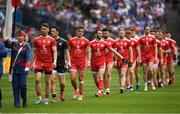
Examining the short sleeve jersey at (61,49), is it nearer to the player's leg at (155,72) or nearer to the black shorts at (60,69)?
the black shorts at (60,69)

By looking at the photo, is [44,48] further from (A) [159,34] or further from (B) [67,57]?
(A) [159,34]

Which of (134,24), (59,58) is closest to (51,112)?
(59,58)

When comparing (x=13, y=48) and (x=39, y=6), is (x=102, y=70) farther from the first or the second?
(x=39, y=6)

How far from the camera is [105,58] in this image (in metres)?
30.9

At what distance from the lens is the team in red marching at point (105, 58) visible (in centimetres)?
2689

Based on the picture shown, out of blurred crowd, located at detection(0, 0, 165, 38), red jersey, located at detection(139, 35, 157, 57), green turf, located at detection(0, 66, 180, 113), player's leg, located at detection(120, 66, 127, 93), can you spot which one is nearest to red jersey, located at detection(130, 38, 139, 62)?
red jersey, located at detection(139, 35, 157, 57)

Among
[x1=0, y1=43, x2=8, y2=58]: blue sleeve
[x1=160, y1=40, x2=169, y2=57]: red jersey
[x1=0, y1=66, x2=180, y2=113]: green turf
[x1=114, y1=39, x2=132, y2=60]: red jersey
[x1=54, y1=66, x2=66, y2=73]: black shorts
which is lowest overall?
[x1=0, y1=66, x2=180, y2=113]: green turf

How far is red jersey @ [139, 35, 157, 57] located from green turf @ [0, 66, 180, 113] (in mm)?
1372

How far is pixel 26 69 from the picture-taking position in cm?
2556

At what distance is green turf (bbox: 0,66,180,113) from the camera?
24.6 m

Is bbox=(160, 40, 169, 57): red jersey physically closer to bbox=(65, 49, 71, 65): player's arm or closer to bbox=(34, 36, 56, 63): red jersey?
bbox=(65, 49, 71, 65): player's arm

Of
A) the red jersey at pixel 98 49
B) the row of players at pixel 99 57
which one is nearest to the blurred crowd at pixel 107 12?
the row of players at pixel 99 57

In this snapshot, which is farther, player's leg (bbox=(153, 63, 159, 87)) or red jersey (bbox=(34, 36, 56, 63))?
player's leg (bbox=(153, 63, 159, 87))

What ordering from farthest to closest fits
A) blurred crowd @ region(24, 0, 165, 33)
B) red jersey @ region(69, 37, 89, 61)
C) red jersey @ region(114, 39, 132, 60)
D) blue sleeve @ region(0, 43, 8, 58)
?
blurred crowd @ region(24, 0, 165, 33), red jersey @ region(114, 39, 132, 60), red jersey @ region(69, 37, 89, 61), blue sleeve @ region(0, 43, 8, 58)
